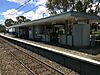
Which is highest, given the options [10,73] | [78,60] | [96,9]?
[96,9]

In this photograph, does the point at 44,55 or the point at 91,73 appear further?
the point at 44,55

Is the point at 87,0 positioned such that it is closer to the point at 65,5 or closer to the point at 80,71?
the point at 65,5

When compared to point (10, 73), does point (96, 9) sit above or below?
above

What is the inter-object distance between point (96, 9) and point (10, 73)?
3641cm

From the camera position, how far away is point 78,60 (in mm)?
10391

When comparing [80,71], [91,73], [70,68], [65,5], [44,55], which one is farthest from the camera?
[65,5]

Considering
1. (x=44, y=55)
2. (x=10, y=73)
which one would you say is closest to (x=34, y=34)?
(x=44, y=55)

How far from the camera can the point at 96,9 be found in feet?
144

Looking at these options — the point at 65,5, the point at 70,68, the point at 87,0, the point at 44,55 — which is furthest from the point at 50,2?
the point at 70,68

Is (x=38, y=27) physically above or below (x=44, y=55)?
above

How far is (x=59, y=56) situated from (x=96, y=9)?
108ft

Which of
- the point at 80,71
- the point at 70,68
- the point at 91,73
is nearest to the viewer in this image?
the point at 91,73

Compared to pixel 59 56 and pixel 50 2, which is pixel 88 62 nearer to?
pixel 59 56

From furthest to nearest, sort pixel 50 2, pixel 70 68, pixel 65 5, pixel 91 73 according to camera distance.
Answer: pixel 50 2 → pixel 65 5 → pixel 70 68 → pixel 91 73
